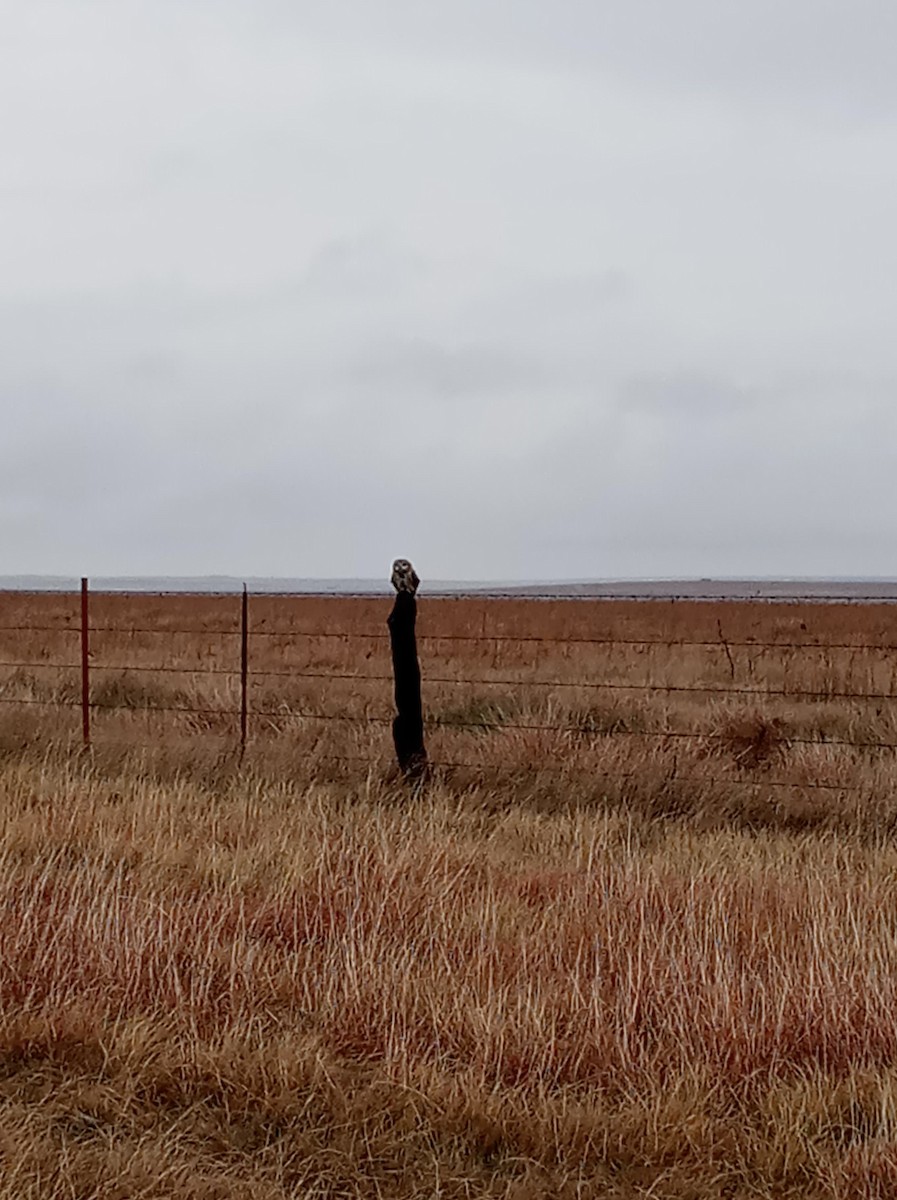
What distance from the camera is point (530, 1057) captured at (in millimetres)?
4539

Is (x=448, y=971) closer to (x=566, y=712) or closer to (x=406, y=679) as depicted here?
(x=406, y=679)

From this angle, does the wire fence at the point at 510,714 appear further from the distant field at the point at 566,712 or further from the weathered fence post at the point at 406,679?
the weathered fence post at the point at 406,679

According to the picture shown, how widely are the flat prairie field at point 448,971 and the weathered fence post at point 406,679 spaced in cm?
22

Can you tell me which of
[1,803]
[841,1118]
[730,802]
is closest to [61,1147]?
[841,1118]

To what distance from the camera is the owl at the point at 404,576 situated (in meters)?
9.92

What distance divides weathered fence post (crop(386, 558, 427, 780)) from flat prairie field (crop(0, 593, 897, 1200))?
0.22m

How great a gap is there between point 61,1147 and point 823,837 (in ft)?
17.9

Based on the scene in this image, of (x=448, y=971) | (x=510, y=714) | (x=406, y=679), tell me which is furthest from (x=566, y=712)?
(x=448, y=971)

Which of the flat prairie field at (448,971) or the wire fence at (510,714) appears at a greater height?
the wire fence at (510,714)

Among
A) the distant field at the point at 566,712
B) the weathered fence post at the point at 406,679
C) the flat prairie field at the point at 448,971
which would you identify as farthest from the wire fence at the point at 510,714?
the weathered fence post at the point at 406,679

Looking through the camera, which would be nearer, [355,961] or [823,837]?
[355,961]

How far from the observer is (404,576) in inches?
391

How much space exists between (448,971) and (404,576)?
501 cm

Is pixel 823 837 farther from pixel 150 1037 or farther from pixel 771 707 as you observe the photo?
pixel 771 707
